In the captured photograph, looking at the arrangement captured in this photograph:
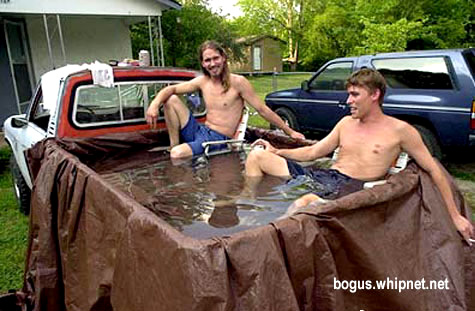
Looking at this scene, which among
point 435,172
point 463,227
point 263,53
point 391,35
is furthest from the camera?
point 263,53

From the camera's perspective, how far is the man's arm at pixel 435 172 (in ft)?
6.72

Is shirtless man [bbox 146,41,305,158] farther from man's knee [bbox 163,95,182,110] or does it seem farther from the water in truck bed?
the water in truck bed

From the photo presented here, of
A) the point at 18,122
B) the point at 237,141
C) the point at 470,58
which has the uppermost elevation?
the point at 470,58

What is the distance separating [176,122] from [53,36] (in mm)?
7589

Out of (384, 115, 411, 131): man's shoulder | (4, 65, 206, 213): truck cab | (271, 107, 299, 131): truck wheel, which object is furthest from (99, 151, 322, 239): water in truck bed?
(271, 107, 299, 131): truck wheel

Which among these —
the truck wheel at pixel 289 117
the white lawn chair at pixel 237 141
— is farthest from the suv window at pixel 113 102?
the truck wheel at pixel 289 117

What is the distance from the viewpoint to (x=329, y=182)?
2.80m

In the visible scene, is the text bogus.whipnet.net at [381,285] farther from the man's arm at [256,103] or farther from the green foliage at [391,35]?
the green foliage at [391,35]

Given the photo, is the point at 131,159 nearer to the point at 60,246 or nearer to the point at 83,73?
the point at 83,73

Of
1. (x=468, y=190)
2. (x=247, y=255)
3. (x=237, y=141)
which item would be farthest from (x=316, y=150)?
(x=468, y=190)

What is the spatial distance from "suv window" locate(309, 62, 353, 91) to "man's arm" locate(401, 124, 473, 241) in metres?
4.09

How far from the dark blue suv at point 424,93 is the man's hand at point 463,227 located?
3043 millimetres

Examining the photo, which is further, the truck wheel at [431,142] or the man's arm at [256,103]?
the truck wheel at [431,142]

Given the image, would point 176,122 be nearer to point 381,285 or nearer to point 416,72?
point 381,285
